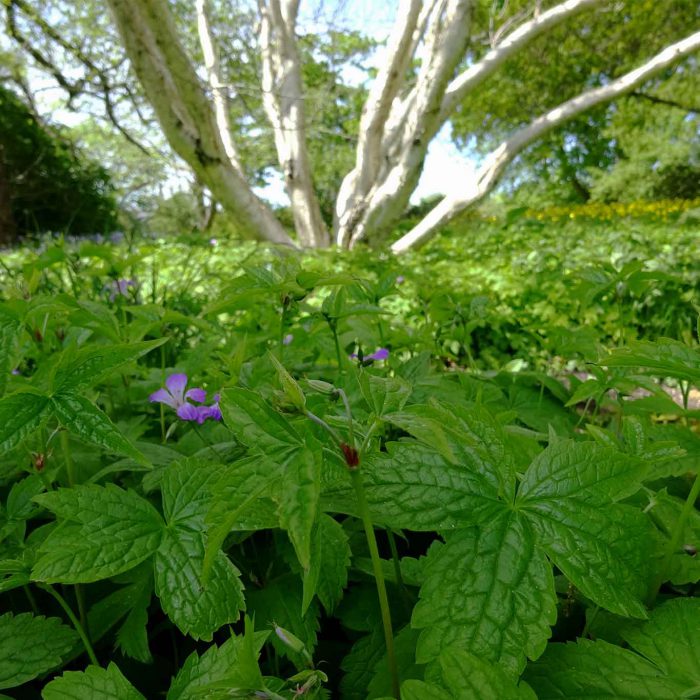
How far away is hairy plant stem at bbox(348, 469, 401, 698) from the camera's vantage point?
1.87 ft

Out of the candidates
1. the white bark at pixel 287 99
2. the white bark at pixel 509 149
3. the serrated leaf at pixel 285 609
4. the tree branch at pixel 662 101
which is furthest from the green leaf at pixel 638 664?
the tree branch at pixel 662 101

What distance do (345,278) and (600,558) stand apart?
63 cm

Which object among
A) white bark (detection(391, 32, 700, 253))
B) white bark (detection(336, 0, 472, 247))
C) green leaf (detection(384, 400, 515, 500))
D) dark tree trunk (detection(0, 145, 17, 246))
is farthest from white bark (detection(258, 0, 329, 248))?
A: green leaf (detection(384, 400, 515, 500))

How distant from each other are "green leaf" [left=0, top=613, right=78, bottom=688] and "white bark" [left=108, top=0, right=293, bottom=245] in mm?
5102

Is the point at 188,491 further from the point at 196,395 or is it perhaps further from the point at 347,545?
the point at 196,395

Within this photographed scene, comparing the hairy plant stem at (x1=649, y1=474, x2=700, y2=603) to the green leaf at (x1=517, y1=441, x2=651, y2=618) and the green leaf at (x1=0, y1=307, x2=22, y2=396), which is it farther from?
the green leaf at (x1=0, y1=307, x2=22, y2=396)

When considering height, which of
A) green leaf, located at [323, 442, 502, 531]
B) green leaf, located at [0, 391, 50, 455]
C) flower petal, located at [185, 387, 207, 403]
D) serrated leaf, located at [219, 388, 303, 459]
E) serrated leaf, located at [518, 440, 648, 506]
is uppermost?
green leaf, located at [0, 391, 50, 455]

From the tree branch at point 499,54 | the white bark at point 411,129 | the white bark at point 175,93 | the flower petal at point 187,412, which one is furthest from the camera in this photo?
the tree branch at point 499,54

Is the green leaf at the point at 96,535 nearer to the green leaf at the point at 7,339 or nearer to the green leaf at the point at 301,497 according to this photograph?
the green leaf at the point at 7,339

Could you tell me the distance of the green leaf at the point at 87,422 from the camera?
2.22 ft

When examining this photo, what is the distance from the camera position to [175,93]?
16.5 feet

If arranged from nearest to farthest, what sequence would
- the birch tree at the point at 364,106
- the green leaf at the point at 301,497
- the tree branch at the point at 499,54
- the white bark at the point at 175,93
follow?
the green leaf at the point at 301,497, the white bark at the point at 175,93, the birch tree at the point at 364,106, the tree branch at the point at 499,54

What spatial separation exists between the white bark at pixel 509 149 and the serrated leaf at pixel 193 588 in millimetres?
6105

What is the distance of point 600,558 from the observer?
0.61 metres
